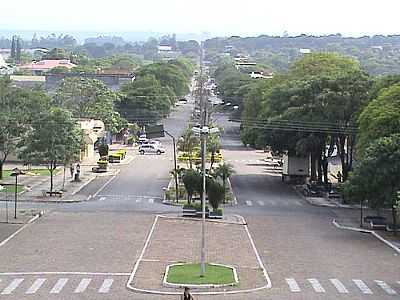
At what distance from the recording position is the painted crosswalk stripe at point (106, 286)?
32.2 meters

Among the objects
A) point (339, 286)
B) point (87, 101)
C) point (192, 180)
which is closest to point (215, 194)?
point (192, 180)

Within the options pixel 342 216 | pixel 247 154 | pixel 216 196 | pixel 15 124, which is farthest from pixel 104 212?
pixel 247 154

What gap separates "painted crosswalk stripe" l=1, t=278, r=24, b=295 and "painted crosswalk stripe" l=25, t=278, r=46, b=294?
554mm

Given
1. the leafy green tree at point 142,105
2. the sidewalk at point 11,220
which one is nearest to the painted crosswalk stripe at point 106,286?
the sidewalk at point 11,220

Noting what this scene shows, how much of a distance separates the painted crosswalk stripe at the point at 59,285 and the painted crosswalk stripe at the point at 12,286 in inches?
52.0

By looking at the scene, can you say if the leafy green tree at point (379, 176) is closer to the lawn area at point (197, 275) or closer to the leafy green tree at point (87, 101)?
the lawn area at point (197, 275)

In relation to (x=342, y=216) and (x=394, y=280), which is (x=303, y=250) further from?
(x=342, y=216)

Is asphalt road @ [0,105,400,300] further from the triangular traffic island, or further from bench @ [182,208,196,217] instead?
bench @ [182,208,196,217]

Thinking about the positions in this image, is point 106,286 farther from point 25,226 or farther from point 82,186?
point 82,186

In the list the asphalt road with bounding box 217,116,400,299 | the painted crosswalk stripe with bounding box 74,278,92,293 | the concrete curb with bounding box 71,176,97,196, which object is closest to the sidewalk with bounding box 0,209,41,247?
the concrete curb with bounding box 71,176,97,196

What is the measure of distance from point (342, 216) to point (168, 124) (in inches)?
3212

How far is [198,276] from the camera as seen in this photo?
34719 millimetres

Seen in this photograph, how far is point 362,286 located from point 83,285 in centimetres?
976

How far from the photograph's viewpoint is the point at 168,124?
13788 centimetres
